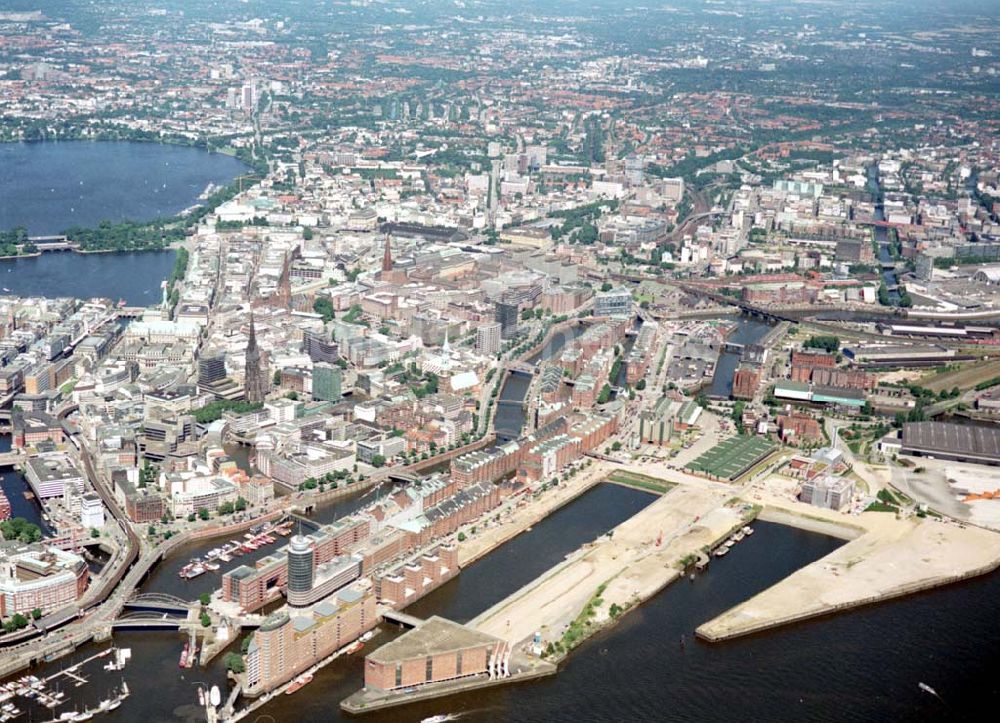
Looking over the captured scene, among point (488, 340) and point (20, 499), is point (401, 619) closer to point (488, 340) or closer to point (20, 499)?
point (20, 499)

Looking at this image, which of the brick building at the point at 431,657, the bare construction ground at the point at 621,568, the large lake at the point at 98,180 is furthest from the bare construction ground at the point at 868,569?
the large lake at the point at 98,180

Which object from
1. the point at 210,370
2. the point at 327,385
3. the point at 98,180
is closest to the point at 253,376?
the point at 210,370

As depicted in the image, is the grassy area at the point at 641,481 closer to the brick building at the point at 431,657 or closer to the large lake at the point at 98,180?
the brick building at the point at 431,657

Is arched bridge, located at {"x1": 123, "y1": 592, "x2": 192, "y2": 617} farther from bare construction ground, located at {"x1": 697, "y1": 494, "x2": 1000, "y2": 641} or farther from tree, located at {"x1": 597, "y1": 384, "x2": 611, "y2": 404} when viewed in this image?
tree, located at {"x1": 597, "y1": 384, "x2": 611, "y2": 404}

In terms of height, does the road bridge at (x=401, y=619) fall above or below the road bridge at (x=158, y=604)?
below

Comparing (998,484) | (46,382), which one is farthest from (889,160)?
(46,382)

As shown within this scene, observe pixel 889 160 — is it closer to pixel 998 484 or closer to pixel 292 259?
pixel 292 259

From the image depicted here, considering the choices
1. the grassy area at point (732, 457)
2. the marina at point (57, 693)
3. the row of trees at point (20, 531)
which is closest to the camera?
the marina at point (57, 693)
